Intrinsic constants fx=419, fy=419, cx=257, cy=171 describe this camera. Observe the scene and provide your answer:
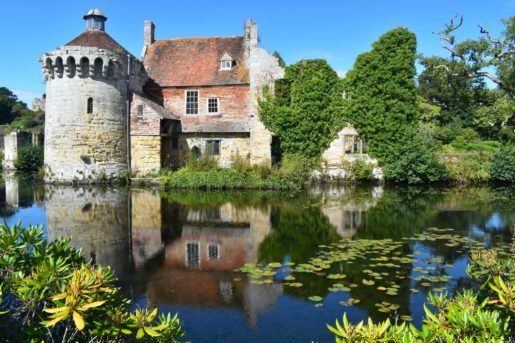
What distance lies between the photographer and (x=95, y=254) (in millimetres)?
10375

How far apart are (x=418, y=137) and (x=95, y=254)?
2181cm

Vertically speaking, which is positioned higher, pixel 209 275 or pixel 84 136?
pixel 84 136

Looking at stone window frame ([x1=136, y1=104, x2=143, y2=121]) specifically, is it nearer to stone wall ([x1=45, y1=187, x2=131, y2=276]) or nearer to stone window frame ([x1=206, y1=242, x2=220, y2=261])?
stone wall ([x1=45, y1=187, x2=131, y2=276])

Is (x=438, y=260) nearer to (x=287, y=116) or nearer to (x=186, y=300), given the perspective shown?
(x=186, y=300)

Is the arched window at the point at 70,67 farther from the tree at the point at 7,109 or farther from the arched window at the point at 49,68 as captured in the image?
the tree at the point at 7,109

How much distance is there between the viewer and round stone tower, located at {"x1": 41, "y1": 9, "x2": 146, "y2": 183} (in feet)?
81.1

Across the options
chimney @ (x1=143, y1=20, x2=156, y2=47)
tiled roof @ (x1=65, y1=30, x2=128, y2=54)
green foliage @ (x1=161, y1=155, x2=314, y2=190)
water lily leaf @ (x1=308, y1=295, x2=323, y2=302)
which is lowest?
water lily leaf @ (x1=308, y1=295, x2=323, y2=302)

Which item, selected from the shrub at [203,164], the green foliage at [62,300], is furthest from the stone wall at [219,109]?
the green foliage at [62,300]

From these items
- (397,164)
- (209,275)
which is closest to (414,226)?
(209,275)

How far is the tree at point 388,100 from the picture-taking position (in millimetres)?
26844

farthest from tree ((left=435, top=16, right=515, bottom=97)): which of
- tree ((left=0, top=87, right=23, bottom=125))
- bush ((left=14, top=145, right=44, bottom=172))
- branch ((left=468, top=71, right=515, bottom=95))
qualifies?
tree ((left=0, top=87, right=23, bottom=125))

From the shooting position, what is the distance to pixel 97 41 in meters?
27.3

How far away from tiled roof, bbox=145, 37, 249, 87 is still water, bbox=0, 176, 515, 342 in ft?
35.1

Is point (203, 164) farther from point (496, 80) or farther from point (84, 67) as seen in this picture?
point (496, 80)
